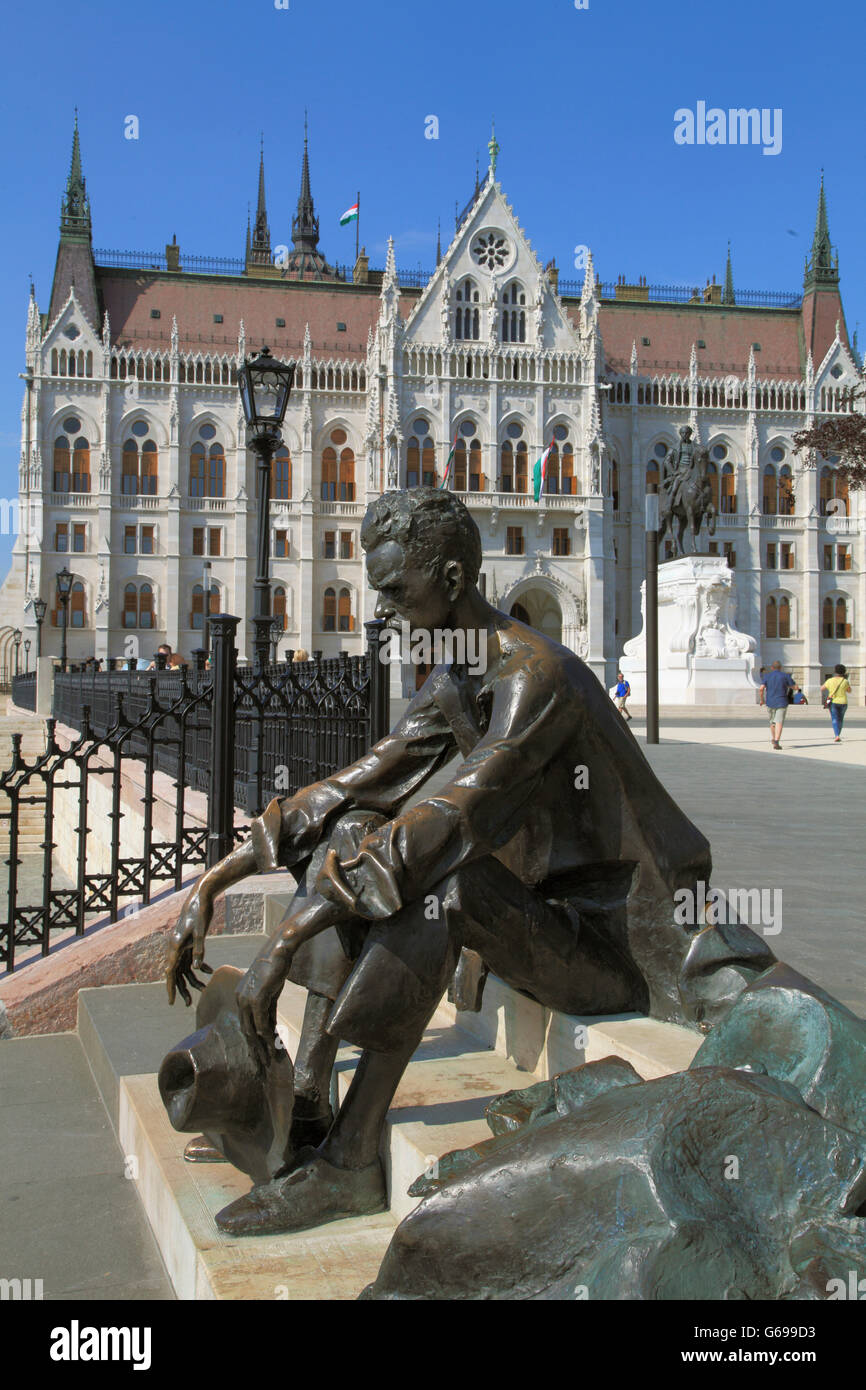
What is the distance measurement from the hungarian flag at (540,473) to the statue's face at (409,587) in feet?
153

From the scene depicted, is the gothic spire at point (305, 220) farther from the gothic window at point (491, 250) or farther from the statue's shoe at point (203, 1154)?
the statue's shoe at point (203, 1154)

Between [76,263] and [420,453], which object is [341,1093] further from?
[76,263]

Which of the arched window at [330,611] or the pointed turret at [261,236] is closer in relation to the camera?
the arched window at [330,611]

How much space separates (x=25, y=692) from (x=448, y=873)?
99.1ft

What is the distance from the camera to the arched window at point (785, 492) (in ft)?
182

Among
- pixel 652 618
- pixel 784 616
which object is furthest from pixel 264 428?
pixel 784 616

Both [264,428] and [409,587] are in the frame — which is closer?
[409,587]

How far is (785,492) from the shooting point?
55.6m

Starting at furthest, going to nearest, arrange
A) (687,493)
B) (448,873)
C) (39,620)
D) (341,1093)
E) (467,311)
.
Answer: (467,311)
(39,620)
(687,493)
(341,1093)
(448,873)

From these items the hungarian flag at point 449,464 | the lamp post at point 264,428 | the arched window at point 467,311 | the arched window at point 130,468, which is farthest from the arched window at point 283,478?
the lamp post at point 264,428

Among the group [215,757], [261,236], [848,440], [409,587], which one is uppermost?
[261,236]

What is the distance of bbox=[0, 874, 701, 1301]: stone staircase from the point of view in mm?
2260

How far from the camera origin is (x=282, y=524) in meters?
51.2
